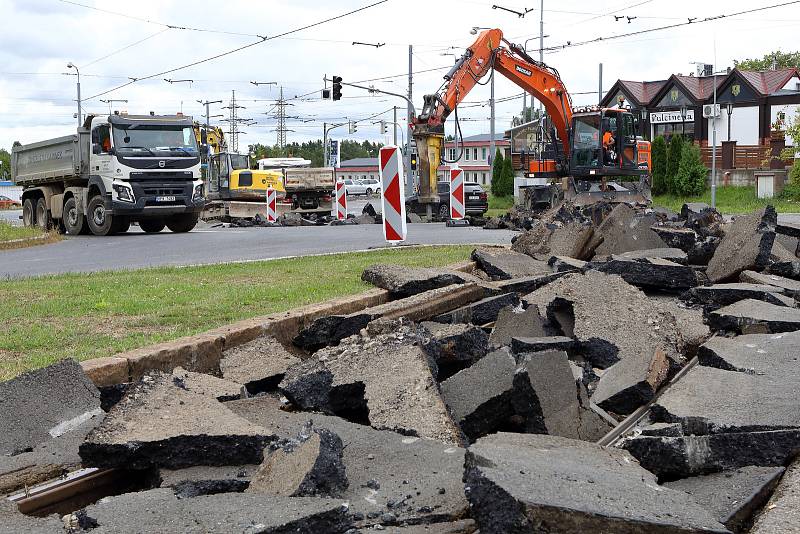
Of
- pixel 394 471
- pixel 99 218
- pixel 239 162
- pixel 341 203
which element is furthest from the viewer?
pixel 239 162

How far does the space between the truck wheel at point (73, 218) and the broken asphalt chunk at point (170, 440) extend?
Result: 2253cm

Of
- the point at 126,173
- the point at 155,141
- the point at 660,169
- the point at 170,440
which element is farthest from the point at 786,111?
the point at 170,440

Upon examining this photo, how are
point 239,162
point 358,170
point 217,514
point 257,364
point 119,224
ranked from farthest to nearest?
point 358,170
point 239,162
point 119,224
point 257,364
point 217,514

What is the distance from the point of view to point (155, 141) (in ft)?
77.9

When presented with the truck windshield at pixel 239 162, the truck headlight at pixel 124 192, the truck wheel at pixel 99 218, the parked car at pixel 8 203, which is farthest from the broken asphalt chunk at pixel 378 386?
the parked car at pixel 8 203

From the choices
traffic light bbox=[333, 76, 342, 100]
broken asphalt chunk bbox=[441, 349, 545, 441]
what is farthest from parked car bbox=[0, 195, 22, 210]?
broken asphalt chunk bbox=[441, 349, 545, 441]

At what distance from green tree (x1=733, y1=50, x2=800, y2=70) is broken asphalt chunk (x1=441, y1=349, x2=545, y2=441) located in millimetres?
92421

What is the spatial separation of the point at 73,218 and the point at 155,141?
3810 millimetres

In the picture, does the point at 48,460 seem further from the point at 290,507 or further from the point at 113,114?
the point at 113,114

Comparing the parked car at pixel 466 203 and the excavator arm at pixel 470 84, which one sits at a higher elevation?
the excavator arm at pixel 470 84

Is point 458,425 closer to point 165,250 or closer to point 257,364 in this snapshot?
point 257,364

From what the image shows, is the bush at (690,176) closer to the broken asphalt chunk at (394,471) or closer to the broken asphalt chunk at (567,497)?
the broken asphalt chunk at (394,471)

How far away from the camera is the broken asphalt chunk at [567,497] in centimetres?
273

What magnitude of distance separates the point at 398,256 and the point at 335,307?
533cm
